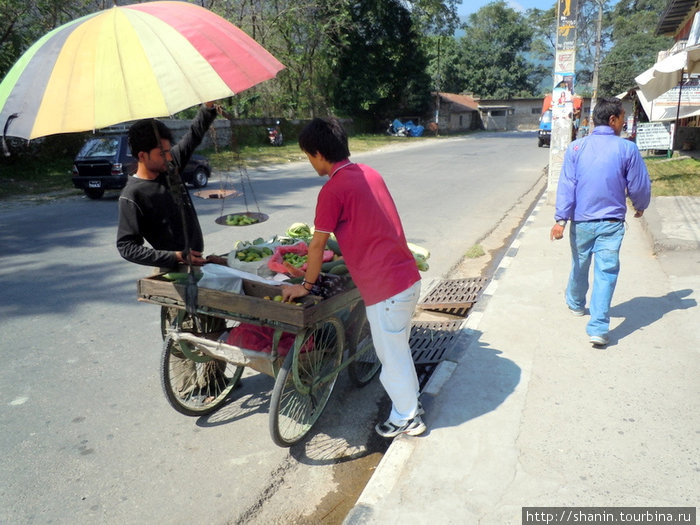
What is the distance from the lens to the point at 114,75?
92.4 inches

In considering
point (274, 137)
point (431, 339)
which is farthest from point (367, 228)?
point (274, 137)

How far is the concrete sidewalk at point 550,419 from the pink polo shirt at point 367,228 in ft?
A: 3.21

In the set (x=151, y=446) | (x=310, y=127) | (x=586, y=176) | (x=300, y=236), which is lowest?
(x=151, y=446)

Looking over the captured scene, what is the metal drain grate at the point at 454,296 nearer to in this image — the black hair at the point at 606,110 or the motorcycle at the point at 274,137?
the black hair at the point at 606,110

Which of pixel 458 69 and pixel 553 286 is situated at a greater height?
pixel 458 69

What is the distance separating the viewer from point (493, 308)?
5.12 meters

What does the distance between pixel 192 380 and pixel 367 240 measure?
175 cm

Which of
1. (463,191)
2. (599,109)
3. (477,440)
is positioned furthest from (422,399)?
(463,191)

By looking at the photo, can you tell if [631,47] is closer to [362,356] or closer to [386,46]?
[386,46]

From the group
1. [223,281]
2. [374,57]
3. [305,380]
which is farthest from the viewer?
[374,57]

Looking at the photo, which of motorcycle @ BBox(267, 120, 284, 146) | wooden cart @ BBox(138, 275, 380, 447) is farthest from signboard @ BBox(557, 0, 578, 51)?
motorcycle @ BBox(267, 120, 284, 146)

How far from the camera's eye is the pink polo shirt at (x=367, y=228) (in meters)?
2.76

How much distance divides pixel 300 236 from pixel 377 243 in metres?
1.51

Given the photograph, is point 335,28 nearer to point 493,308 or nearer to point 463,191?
point 463,191
